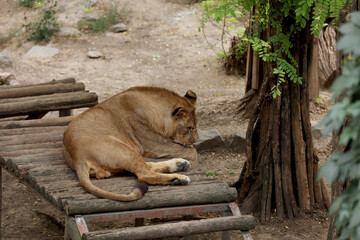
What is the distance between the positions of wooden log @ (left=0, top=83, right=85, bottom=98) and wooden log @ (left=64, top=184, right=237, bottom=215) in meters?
3.26

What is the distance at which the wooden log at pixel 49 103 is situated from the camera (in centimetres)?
671

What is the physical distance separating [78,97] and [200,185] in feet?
8.90

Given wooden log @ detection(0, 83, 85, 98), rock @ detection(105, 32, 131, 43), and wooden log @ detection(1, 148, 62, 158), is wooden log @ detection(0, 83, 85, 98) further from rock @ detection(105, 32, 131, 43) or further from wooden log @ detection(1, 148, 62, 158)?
rock @ detection(105, 32, 131, 43)

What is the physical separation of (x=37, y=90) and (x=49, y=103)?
1.77ft

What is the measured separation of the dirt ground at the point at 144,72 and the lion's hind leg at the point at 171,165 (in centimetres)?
119

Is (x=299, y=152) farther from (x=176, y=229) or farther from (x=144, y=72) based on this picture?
(x=144, y=72)

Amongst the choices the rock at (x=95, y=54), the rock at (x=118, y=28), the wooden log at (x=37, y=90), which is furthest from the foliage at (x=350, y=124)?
the rock at (x=118, y=28)

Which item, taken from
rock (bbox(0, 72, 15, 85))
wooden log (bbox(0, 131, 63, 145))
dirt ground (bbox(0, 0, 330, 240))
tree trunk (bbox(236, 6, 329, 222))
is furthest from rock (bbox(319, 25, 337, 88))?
rock (bbox(0, 72, 15, 85))

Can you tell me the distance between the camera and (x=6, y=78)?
11.2 metres

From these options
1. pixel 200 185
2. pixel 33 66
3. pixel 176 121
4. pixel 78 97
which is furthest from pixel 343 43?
pixel 33 66

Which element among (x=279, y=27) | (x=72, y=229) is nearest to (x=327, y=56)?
(x=279, y=27)

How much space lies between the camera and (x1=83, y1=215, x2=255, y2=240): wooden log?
419 cm

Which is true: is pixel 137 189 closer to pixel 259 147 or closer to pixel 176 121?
pixel 176 121

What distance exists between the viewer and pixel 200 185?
16.2 feet
